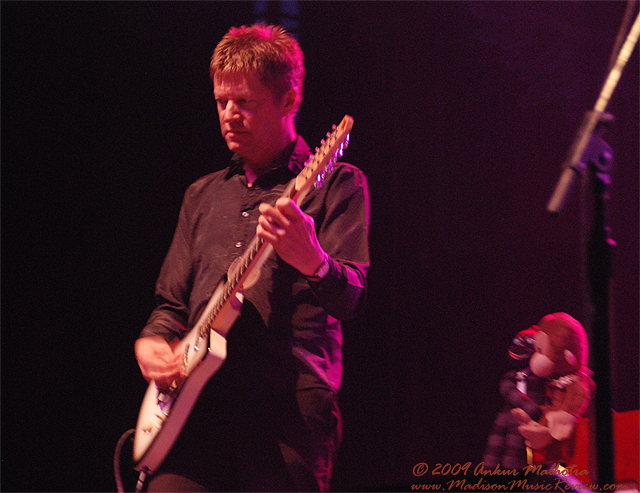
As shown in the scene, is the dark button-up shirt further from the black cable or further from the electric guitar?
the black cable

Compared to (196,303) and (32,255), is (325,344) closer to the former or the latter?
(196,303)

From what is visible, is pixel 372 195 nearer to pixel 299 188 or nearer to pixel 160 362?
pixel 299 188

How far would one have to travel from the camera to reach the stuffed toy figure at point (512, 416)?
92.7 inches

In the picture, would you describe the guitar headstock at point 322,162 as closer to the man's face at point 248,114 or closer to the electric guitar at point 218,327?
the electric guitar at point 218,327

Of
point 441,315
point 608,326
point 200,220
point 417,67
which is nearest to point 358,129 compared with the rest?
point 417,67

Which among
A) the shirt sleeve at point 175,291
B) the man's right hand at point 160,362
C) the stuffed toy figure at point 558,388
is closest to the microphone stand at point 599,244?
the stuffed toy figure at point 558,388

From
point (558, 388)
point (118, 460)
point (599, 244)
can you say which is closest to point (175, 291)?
point (118, 460)

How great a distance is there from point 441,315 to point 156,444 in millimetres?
2038

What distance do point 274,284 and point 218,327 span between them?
0.20m

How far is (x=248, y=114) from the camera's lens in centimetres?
176

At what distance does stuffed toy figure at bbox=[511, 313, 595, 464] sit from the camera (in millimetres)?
2236

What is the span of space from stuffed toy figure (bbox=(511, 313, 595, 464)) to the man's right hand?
4.83 feet

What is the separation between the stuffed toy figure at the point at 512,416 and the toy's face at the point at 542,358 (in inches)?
1.1

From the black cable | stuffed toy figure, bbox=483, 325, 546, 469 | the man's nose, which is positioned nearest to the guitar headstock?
the man's nose
